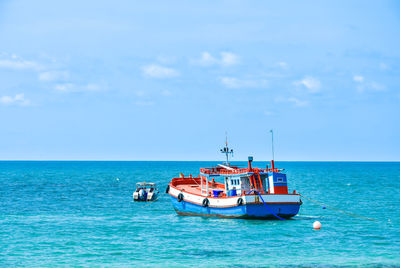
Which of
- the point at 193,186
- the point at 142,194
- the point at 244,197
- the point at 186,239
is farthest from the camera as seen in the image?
the point at 142,194

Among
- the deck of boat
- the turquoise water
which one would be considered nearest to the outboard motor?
the turquoise water

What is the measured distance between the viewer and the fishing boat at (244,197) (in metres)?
44.9

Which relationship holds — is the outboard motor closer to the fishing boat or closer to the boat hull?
the fishing boat

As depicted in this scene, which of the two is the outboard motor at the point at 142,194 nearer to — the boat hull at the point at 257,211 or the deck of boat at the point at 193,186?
the deck of boat at the point at 193,186

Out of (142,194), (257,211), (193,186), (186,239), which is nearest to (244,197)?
(257,211)

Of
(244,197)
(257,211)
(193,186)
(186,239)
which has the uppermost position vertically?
(193,186)

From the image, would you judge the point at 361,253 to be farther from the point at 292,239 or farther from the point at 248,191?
the point at 248,191

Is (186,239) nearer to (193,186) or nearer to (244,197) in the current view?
(244,197)

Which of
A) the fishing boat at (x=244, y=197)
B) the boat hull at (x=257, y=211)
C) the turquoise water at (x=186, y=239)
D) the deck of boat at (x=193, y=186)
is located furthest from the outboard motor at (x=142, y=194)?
the boat hull at (x=257, y=211)

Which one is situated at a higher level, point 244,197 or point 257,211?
point 244,197

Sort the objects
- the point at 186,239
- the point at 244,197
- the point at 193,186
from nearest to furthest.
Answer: the point at 186,239, the point at 244,197, the point at 193,186

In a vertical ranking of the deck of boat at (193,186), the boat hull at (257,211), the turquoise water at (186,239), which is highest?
the deck of boat at (193,186)

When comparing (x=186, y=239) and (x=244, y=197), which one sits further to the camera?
(x=244, y=197)

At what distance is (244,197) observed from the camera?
44.8m
